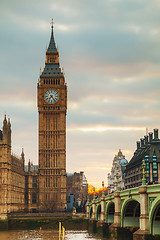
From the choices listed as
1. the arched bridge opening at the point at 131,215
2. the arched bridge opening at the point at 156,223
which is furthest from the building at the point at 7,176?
the arched bridge opening at the point at 156,223

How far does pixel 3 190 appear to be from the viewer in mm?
132375

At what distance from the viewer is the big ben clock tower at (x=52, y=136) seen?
538ft

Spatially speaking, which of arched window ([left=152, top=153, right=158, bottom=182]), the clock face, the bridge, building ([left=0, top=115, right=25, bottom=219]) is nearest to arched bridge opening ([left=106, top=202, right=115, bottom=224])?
the bridge

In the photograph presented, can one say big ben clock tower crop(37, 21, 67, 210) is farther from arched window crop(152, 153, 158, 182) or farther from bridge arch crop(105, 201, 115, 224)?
bridge arch crop(105, 201, 115, 224)

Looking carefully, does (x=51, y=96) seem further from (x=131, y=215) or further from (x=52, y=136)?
(x=131, y=215)

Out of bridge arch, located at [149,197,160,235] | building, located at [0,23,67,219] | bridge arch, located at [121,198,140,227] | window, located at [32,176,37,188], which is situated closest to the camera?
bridge arch, located at [149,197,160,235]

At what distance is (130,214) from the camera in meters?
72.9

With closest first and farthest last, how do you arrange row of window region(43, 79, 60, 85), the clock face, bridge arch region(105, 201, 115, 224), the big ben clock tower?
bridge arch region(105, 201, 115, 224) → the big ben clock tower → the clock face → row of window region(43, 79, 60, 85)

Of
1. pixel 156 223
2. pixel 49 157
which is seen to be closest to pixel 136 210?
pixel 156 223

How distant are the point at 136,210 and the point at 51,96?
101805 mm

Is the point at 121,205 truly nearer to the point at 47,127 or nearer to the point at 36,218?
the point at 36,218

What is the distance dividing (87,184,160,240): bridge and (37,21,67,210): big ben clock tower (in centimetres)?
7170

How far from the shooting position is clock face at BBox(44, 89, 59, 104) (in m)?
170

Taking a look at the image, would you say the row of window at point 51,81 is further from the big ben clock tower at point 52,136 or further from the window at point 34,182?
the window at point 34,182
